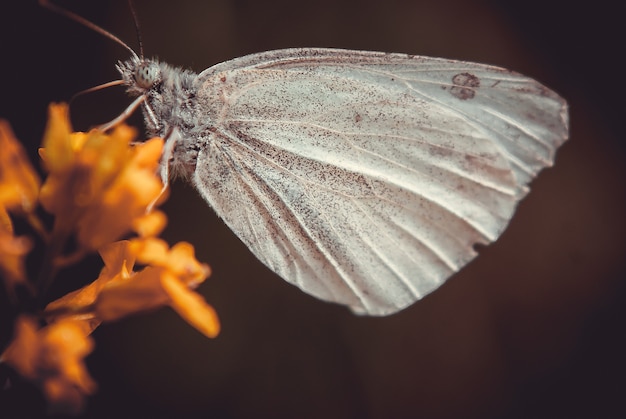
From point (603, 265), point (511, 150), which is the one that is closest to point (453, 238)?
point (511, 150)

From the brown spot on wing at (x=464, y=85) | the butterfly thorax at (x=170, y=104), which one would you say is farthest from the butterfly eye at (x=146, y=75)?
the brown spot on wing at (x=464, y=85)

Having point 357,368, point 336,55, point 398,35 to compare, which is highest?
point 398,35

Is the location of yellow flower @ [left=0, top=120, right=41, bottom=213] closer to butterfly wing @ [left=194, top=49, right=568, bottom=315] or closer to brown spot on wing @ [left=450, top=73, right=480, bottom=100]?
butterfly wing @ [left=194, top=49, right=568, bottom=315]

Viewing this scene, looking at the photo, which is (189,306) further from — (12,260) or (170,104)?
(170,104)

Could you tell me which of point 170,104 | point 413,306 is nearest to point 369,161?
point 170,104

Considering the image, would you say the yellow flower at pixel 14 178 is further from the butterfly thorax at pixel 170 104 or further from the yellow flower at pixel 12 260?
the butterfly thorax at pixel 170 104

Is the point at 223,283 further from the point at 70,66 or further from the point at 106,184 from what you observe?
the point at 106,184
